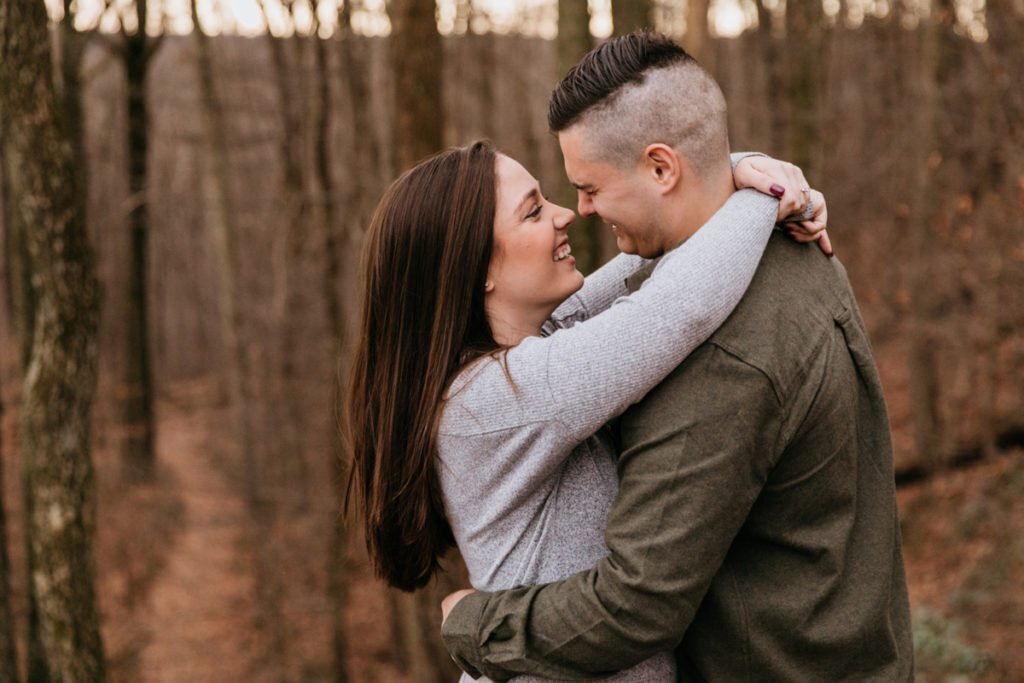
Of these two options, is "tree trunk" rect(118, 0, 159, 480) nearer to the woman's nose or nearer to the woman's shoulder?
the woman's nose

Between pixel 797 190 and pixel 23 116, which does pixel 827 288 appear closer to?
pixel 797 190

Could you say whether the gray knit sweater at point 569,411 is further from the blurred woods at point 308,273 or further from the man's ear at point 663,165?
the blurred woods at point 308,273

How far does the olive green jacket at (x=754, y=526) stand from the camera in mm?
2066

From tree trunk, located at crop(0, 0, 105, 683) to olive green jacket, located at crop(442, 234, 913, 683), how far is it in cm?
305

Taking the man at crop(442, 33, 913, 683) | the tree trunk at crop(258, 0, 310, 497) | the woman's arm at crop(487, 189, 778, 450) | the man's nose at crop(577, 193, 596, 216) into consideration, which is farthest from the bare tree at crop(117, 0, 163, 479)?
the woman's arm at crop(487, 189, 778, 450)

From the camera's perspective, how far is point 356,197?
402 inches

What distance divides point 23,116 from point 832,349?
3632mm

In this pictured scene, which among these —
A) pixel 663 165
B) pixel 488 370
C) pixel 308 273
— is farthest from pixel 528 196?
pixel 308 273

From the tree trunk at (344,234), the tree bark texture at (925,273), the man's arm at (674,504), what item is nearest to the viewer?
the man's arm at (674,504)

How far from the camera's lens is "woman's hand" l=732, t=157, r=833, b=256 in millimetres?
2328

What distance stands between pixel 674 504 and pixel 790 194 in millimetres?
786

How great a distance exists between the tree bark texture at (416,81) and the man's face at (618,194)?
10.3 feet

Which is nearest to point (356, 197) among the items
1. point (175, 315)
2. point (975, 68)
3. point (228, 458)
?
point (975, 68)

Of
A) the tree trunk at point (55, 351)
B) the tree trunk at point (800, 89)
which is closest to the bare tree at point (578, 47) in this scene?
the tree trunk at point (55, 351)
